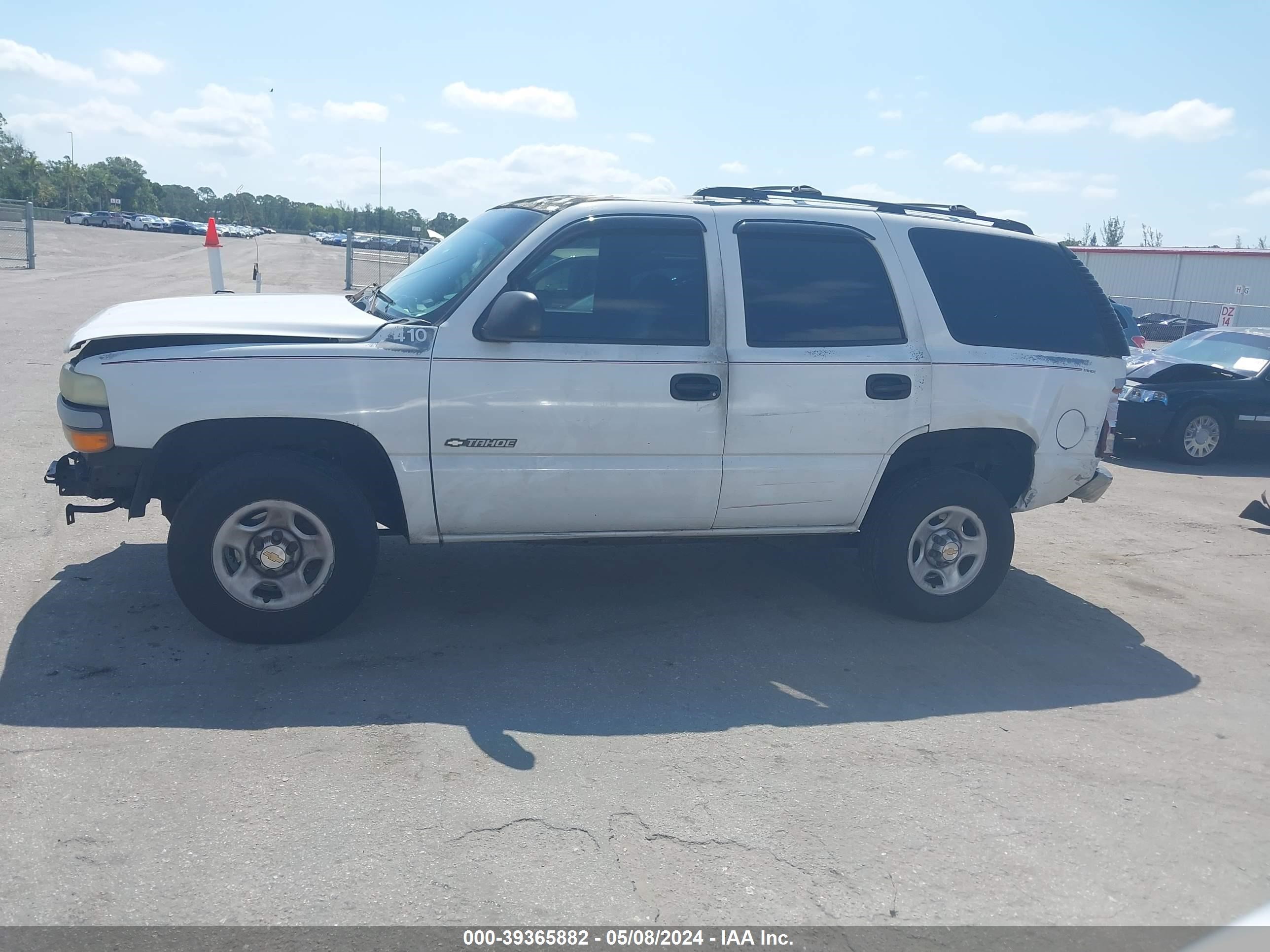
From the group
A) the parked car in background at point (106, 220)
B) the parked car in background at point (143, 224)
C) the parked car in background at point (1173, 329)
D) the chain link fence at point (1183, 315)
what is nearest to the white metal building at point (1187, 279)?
the chain link fence at point (1183, 315)

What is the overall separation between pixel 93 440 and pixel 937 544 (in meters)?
4.17

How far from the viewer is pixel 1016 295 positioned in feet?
19.3

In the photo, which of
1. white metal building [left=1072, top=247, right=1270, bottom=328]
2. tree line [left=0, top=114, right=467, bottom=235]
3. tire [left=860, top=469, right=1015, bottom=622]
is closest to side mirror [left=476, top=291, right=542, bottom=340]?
tire [left=860, top=469, right=1015, bottom=622]

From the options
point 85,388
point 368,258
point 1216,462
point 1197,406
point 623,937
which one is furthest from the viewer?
point 368,258

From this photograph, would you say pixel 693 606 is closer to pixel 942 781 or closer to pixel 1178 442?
pixel 942 781

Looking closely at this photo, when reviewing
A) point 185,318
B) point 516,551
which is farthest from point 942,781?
point 185,318

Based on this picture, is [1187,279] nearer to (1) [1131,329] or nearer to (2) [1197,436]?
(1) [1131,329]

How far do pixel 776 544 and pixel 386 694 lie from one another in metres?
3.18

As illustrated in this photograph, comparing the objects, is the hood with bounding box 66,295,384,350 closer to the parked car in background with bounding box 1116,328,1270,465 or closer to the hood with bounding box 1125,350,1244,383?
the parked car in background with bounding box 1116,328,1270,465

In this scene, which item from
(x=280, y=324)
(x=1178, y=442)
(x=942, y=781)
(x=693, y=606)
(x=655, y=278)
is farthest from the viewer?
(x=1178, y=442)

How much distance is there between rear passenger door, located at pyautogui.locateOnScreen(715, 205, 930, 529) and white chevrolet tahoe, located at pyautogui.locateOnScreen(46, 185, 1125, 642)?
0.01 meters

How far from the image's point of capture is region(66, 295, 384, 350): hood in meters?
4.72

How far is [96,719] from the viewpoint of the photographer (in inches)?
163

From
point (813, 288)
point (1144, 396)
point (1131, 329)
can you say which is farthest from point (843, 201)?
point (1131, 329)
